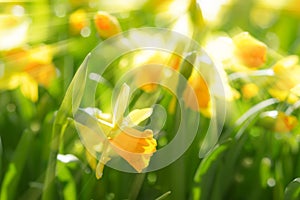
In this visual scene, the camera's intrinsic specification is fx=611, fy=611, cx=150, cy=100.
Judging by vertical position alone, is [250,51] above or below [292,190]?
above

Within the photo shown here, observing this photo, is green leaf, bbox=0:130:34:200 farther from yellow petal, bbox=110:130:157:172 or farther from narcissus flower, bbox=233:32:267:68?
narcissus flower, bbox=233:32:267:68

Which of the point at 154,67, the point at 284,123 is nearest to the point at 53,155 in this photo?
the point at 154,67

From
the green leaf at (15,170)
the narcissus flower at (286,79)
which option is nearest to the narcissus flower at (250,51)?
the narcissus flower at (286,79)

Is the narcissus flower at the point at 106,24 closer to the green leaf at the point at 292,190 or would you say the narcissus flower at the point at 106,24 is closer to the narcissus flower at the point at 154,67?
the narcissus flower at the point at 154,67

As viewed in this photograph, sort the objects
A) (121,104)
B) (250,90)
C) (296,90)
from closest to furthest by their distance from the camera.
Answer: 1. (121,104)
2. (296,90)
3. (250,90)

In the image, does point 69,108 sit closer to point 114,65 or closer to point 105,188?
point 105,188

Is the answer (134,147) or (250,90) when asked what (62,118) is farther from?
(250,90)
